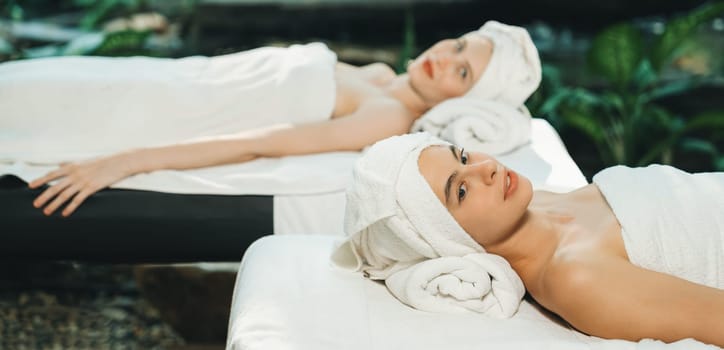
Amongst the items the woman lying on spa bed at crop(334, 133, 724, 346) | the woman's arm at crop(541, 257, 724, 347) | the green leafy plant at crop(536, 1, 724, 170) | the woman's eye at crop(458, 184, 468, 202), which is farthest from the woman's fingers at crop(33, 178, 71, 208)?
the green leafy plant at crop(536, 1, 724, 170)

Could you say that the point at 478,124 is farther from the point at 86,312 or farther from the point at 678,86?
the point at 678,86

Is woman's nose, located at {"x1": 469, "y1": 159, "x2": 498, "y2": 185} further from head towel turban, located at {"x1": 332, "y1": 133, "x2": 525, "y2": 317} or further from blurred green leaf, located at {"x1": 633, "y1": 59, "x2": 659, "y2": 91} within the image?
blurred green leaf, located at {"x1": 633, "y1": 59, "x2": 659, "y2": 91}

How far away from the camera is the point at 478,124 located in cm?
278

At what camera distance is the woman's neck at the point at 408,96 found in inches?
121

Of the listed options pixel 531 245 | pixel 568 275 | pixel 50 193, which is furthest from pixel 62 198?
pixel 568 275

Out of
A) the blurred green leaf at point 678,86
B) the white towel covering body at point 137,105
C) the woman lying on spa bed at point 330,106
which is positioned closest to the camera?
the woman lying on spa bed at point 330,106

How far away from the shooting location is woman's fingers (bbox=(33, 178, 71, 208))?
2.44 m

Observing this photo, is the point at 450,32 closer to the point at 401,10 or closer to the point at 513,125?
the point at 401,10

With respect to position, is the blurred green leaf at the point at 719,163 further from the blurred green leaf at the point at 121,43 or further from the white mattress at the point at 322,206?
the blurred green leaf at the point at 121,43

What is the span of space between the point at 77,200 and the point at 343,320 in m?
1.06

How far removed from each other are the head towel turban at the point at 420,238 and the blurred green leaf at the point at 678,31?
8.11ft

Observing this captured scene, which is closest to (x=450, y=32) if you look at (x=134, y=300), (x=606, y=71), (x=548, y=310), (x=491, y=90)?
(x=606, y=71)

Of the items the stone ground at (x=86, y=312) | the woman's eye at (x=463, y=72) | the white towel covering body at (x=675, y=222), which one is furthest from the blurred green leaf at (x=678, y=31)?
the stone ground at (x=86, y=312)

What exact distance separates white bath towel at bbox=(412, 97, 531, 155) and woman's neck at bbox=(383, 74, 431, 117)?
18cm
